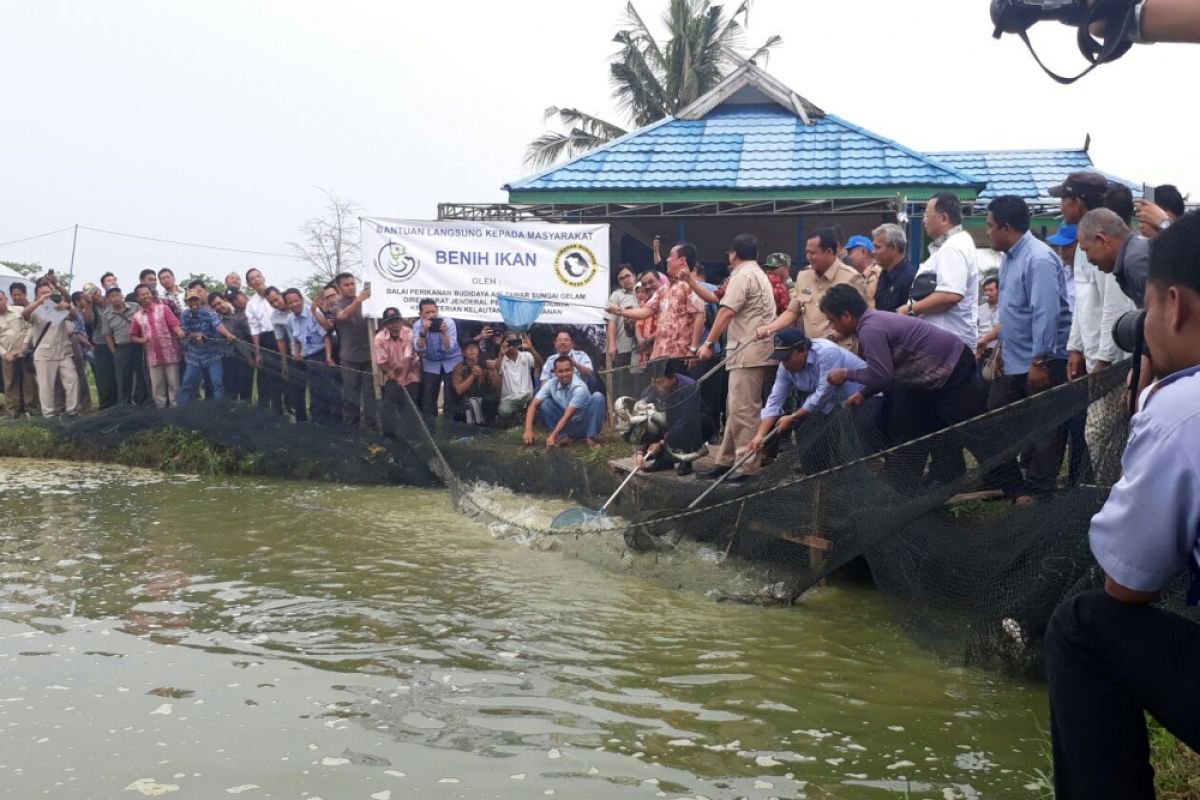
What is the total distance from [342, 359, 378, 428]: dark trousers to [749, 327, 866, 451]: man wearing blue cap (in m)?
4.59

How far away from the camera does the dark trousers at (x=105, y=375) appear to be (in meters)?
13.4

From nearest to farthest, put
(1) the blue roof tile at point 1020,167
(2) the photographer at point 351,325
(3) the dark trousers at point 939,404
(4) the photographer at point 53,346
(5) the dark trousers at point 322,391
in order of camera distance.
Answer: (3) the dark trousers at point 939,404 < (5) the dark trousers at point 322,391 < (2) the photographer at point 351,325 < (4) the photographer at point 53,346 < (1) the blue roof tile at point 1020,167

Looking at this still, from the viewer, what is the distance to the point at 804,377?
22.6 ft

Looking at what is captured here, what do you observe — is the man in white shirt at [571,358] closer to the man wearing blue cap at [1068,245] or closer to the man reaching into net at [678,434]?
the man reaching into net at [678,434]

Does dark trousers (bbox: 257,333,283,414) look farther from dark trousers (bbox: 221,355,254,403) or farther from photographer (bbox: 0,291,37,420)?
photographer (bbox: 0,291,37,420)

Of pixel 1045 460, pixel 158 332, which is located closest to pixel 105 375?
pixel 158 332

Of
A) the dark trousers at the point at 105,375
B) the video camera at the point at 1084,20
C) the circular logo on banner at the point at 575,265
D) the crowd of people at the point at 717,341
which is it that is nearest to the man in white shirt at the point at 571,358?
the crowd of people at the point at 717,341

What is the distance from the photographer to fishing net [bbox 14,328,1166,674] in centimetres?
441

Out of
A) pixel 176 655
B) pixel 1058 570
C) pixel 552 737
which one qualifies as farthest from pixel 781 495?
pixel 176 655

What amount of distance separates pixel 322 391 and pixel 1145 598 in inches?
377

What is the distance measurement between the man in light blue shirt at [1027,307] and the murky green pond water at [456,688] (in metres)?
1.57

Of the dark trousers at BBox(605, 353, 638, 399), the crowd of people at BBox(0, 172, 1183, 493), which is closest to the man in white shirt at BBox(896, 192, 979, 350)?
the crowd of people at BBox(0, 172, 1183, 493)

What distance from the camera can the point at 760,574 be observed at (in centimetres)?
623

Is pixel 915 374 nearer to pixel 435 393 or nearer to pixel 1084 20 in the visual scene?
pixel 1084 20
